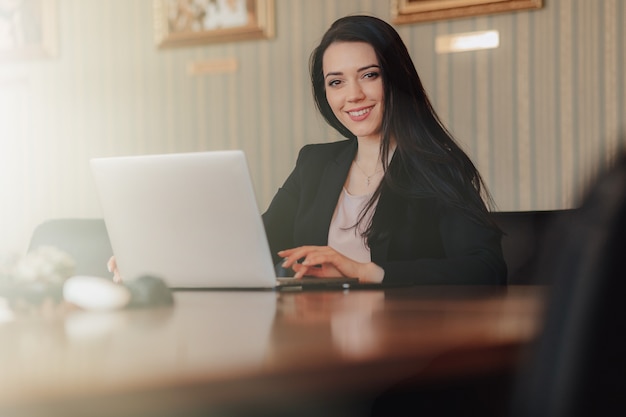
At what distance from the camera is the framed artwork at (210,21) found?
3754 millimetres

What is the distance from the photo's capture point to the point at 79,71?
4.25 meters

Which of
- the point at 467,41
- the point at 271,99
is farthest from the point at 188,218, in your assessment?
the point at 271,99

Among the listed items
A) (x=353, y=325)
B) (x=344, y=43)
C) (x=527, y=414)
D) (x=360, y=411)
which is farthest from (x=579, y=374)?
(x=344, y=43)

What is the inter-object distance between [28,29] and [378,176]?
2592mm

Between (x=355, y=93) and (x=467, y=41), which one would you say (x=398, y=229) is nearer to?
(x=355, y=93)

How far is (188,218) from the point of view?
4.93 ft

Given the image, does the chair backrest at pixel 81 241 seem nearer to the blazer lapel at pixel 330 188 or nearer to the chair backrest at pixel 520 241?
the blazer lapel at pixel 330 188

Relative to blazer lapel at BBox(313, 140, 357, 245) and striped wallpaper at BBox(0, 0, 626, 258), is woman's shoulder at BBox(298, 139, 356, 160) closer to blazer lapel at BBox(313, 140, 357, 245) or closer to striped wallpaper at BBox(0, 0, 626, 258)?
blazer lapel at BBox(313, 140, 357, 245)

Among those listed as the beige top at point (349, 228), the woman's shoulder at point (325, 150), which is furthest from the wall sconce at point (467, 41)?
the beige top at point (349, 228)

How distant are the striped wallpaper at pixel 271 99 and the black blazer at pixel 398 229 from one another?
807 millimetres

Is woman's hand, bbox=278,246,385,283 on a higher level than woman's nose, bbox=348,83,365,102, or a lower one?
lower

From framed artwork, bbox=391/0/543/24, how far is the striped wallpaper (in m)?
0.04

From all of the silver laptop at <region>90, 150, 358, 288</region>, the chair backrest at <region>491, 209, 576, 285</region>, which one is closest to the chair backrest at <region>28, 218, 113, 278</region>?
the silver laptop at <region>90, 150, 358, 288</region>

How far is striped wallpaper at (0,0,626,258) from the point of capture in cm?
316
